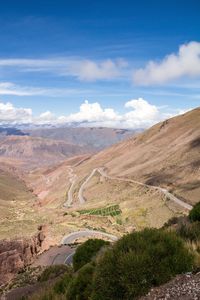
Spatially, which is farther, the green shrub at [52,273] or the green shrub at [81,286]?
the green shrub at [52,273]

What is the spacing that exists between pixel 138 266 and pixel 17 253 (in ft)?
186

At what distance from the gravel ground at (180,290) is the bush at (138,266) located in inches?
13.0

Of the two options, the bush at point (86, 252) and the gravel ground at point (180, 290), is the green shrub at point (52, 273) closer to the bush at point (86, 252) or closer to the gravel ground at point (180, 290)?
the bush at point (86, 252)

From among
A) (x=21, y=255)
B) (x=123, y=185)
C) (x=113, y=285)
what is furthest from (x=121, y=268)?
(x=123, y=185)

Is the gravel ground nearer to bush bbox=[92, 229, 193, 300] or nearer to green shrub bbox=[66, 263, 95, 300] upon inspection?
bush bbox=[92, 229, 193, 300]

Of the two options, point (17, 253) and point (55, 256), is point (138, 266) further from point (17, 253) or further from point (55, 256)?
point (17, 253)

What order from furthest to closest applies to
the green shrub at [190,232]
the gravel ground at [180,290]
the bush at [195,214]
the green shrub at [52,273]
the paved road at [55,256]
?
the paved road at [55,256] < the green shrub at [52,273] < the bush at [195,214] < the green shrub at [190,232] < the gravel ground at [180,290]

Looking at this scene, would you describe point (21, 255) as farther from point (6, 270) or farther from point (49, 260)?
point (49, 260)

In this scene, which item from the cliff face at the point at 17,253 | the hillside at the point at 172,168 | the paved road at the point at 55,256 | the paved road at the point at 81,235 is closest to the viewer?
the paved road at the point at 55,256

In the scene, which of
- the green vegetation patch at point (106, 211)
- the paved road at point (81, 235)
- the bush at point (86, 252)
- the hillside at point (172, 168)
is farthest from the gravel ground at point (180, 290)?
the green vegetation patch at point (106, 211)

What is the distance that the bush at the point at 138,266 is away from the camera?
11141mm

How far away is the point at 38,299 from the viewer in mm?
16328

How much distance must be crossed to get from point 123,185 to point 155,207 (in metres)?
49.2

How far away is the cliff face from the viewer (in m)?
59.6
